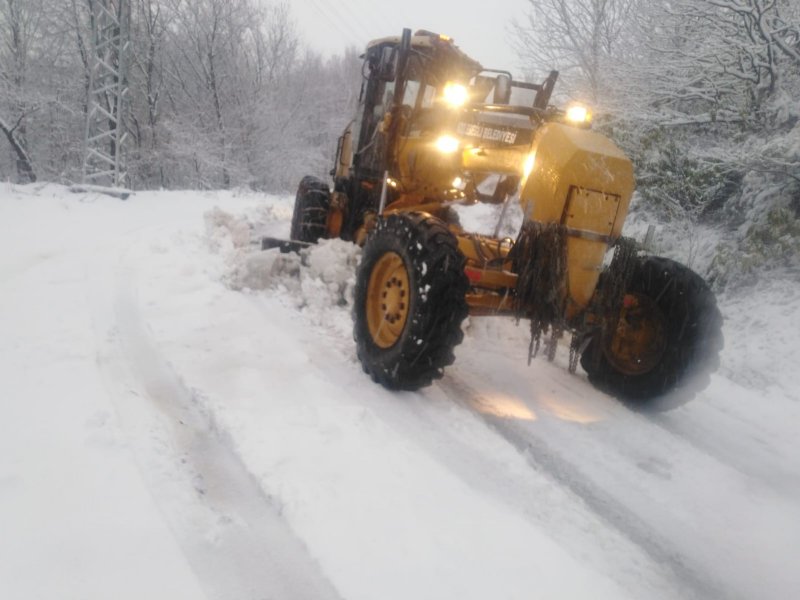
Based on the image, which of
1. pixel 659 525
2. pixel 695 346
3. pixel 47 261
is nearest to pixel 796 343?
pixel 695 346

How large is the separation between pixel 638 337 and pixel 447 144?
2.17 m

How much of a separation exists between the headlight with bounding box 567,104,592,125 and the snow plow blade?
3.36 metres

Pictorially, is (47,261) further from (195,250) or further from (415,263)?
(415,263)

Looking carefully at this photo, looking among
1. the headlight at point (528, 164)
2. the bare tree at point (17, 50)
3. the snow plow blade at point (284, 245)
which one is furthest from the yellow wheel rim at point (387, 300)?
the bare tree at point (17, 50)

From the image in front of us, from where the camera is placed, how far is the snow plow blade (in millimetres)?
6445

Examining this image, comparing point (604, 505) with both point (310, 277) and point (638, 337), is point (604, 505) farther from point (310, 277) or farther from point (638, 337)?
point (310, 277)

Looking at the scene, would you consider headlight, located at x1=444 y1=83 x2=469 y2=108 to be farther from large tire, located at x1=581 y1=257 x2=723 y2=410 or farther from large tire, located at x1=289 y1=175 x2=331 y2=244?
large tire, located at x1=289 y1=175 x2=331 y2=244

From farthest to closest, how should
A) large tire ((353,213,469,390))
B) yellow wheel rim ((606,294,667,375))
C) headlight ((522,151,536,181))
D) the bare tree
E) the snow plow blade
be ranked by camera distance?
1. the bare tree
2. the snow plow blade
3. yellow wheel rim ((606,294,667,375))
4. headlight ((522,151,536,181))
5. large tire ((353,213,469,390))

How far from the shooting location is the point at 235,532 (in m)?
2.23

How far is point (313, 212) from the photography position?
6949 millimetres

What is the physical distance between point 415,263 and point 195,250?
441 cm

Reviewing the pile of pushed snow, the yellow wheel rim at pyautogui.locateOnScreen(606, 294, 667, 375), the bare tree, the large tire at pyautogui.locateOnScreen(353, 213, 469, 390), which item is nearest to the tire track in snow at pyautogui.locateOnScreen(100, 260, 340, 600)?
the large tire at pyautogui.locateOnScreen(353, 213, 469, 390)

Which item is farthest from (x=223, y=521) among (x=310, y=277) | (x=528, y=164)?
(x=310, y=277)

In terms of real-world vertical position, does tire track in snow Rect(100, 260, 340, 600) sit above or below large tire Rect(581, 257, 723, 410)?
below
